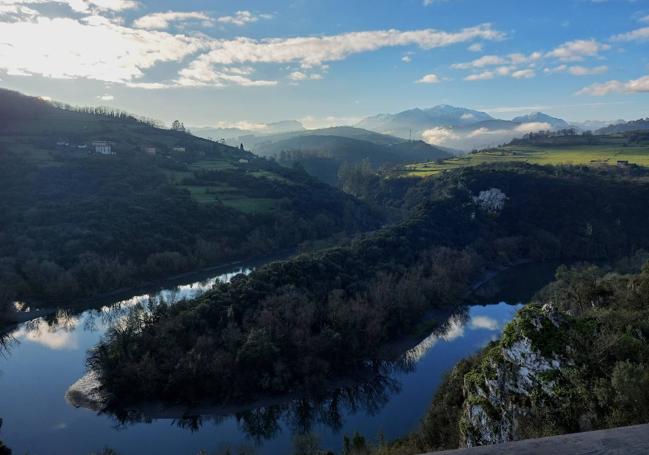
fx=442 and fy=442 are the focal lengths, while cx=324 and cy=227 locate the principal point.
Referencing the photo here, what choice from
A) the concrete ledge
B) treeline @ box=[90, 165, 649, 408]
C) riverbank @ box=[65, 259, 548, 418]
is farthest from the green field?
the concrete ledge

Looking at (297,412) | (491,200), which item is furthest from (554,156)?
(297,412)

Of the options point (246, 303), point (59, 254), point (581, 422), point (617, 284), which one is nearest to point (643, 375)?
point (581, 422)

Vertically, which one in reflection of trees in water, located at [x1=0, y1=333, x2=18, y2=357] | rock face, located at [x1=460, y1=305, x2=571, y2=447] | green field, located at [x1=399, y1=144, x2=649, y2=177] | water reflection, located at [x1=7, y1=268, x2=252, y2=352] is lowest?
reflection of trees in water, located at [x1=0, y1=333, x2=18, y2=357]

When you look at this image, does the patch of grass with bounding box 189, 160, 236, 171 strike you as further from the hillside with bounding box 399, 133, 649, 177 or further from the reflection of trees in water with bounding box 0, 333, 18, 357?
the reflection of trees in water with bounding box 0, 333, 18, 357

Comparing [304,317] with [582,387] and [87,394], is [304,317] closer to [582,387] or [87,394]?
[87,394]

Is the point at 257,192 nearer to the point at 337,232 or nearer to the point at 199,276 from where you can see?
the point at 337,232

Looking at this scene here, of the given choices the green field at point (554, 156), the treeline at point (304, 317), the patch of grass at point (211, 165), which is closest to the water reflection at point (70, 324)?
the treeline at point (304, 317)

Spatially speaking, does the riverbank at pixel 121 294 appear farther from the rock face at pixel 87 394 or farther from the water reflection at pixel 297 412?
the water reflection at pixel 297 412
